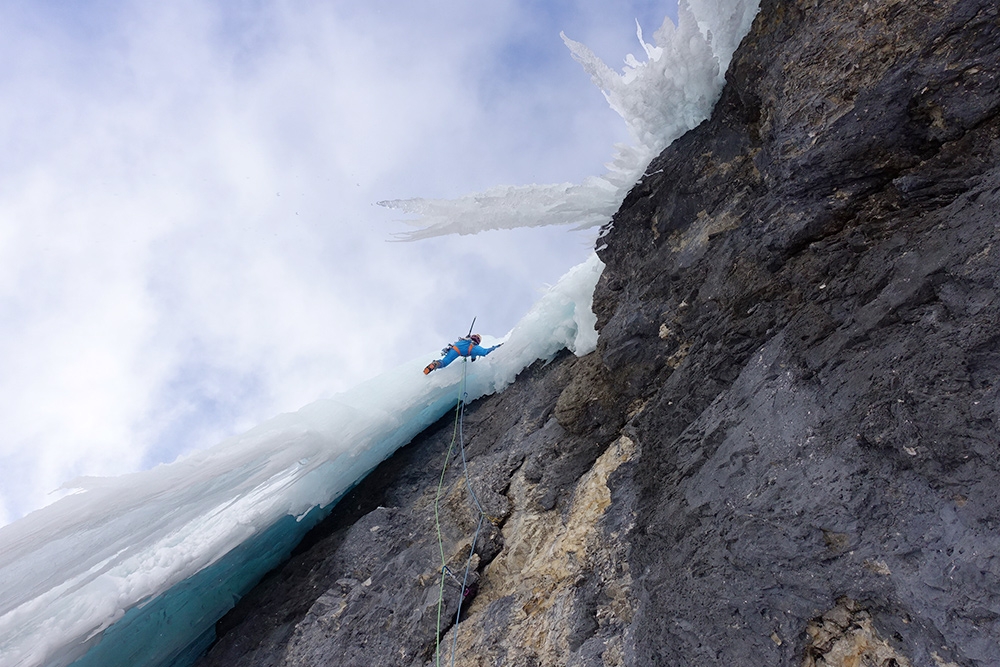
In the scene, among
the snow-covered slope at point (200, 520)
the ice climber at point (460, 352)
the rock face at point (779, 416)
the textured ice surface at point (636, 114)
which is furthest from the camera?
the ice climber at point (460, 352)

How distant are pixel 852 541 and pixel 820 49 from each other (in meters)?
3.60

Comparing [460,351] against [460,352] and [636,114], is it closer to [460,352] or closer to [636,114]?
[460,352]

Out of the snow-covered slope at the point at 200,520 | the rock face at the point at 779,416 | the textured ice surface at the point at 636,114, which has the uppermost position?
the textured ice surface at the point at 636,114

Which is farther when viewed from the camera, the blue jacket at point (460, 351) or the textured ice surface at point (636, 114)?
Result: the blue jacket at point (460, 351)

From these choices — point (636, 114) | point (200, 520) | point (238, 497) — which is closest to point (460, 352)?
point (238, 497)

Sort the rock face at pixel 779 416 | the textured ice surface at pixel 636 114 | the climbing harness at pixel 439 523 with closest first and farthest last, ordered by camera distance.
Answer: the rock face at pixel 779 416 < the climbing harness at pixel 439 523 < the textured ice surface at pixel 636 114

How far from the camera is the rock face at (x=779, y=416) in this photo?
2.69 meters

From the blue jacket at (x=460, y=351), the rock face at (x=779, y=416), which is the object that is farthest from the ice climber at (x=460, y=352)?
the rock face at (x=779, y=416)

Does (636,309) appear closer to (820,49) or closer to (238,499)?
(820,49)

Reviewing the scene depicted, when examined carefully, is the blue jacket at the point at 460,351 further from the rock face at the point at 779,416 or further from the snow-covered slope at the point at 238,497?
the rock face at the point at 779,416

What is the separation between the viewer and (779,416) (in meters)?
3.51

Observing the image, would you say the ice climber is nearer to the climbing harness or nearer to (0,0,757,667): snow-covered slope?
the climbing harness

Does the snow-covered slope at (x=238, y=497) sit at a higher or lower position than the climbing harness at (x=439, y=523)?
higher

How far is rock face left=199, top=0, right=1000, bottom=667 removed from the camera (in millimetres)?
2693
